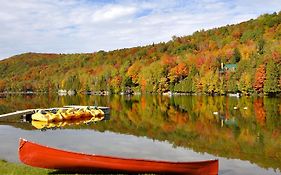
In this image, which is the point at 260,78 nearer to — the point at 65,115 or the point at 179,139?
the point at 65,115

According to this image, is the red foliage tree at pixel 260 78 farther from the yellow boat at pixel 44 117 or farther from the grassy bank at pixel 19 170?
the grassy bank at pixel 19 170

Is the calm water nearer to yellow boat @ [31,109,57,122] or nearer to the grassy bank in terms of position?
yellow boat @ [31,109,57,122]

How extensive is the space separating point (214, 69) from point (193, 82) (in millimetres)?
7947

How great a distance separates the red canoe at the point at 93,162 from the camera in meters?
14.8

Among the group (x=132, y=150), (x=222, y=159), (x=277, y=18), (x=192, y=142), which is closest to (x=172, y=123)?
(x=192, y=142)

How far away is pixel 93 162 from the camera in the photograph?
15.0 m

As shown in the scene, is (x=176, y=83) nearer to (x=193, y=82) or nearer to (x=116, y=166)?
(x=193, y=82)

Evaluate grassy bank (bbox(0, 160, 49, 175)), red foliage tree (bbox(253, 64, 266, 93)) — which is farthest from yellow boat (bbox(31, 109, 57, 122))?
red foliage tree (bbox(253, 64, 266, 93))

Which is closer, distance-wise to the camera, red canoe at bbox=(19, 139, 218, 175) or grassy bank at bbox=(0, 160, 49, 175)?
red canoe at bbox=(19, 139, 218, 175)

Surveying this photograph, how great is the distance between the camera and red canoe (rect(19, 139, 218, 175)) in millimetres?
14828

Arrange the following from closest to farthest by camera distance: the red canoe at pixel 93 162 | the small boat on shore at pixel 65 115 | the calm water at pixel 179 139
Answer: the red canoe at pixel 93 162 < the calm water at pixel 179 139 < the small boat on shore at pixel 65 115

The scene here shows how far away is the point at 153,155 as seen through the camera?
974 inches

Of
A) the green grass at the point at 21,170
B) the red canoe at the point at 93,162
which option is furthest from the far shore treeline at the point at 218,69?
the green grass at the point at 21,170

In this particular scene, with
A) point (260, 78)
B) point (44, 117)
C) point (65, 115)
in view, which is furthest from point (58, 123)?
point (260, 78)
